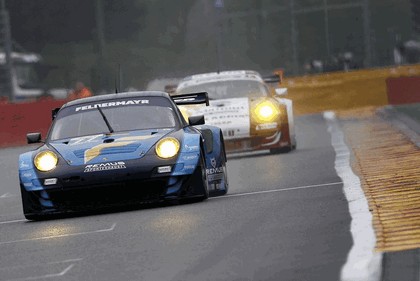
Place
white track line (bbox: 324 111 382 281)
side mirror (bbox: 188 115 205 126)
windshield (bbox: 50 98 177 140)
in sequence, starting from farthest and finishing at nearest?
windshield (bbox: 50 98 177 140) < side mirror (bbox: 188 115 205 126) < white track line (bbox: 324 111 382 281)

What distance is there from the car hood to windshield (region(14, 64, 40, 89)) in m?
38.0

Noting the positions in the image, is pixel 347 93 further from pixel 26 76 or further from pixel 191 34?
pixel 191 34

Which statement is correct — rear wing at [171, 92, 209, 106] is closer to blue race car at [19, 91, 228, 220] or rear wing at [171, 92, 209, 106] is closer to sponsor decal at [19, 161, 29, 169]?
blue race car at [19, 91, 228, 220]

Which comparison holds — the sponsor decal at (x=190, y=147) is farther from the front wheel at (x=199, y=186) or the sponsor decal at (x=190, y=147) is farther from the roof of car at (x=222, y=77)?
the roof of car at (x=222, y=77)

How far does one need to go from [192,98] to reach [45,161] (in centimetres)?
324

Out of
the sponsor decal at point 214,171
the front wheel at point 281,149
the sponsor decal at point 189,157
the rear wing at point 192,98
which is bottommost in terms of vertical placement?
the front wheel at point 281,149

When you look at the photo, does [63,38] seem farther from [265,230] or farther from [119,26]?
[265,230]

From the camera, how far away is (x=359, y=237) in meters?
10.1

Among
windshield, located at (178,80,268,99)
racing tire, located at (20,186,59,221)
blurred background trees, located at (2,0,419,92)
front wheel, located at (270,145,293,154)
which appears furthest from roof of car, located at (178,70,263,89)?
blurred background trees, located at (2,0,419,92)

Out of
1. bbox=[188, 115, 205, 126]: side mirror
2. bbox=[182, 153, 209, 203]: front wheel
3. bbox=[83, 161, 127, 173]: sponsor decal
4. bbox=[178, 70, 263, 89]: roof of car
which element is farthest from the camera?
bbox=[178, 70, 263, 89]: roof of car

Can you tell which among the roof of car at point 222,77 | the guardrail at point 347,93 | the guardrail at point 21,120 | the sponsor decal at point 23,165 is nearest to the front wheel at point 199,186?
the sponsor decal at point 23,165

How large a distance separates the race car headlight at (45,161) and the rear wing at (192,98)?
2523 mm

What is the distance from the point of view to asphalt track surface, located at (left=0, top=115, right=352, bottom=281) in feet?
29.8

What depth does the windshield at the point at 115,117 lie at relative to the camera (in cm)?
1484
